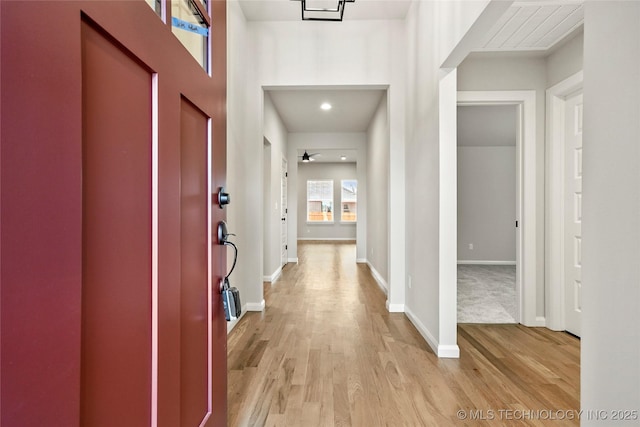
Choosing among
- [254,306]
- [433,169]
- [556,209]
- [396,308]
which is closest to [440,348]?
[396,308]

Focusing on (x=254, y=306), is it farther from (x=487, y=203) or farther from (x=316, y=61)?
(x=487, y=203)

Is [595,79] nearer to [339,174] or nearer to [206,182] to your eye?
[206,182]

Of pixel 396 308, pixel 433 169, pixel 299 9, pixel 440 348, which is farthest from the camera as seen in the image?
pixel 396 308

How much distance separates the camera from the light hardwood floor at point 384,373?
1706mm

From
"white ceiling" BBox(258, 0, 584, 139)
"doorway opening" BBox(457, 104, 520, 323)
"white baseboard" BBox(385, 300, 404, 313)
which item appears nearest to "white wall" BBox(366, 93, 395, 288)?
"white ceiling" BBox(258, 0, 584, 139)

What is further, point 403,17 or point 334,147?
point 334,147

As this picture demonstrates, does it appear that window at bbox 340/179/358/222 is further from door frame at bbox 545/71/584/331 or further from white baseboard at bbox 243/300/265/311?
door frame at bbox 545/71/584/331

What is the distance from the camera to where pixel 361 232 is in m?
6.98

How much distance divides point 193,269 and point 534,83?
3510 millimetres

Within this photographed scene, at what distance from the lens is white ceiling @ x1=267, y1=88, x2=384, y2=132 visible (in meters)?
4.41

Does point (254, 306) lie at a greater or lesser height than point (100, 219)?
lesser

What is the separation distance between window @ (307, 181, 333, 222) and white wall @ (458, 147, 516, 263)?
5.25 metres

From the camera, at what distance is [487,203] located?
6.77 m

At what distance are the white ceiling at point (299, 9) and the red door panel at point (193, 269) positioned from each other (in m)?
2.63
